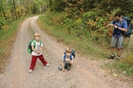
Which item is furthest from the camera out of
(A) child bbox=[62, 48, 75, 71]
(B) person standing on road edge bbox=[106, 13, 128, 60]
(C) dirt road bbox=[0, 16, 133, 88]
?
(B) person standing on road edge bbox=[106, 13, 128, 60]

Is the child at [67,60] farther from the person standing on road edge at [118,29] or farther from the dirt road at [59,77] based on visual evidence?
the person standing on road edge at [118,29]

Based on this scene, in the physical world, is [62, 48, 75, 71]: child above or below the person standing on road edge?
below

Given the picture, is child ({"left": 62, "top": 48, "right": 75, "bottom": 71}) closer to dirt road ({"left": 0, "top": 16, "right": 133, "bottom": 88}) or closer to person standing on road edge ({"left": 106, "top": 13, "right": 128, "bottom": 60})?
dirt road ({"left": 0, "top": 16, "right": 133, "bottom": 88})

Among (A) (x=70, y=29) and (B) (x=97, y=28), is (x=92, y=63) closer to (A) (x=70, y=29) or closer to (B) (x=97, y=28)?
(B) (x=97, y=28)

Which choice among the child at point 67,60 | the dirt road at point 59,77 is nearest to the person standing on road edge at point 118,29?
the dirt road at point 59,77

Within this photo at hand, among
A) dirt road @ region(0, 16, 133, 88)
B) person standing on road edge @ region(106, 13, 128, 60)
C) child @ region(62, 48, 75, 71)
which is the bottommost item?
dirt road @ region(0, 16, 133, 88)

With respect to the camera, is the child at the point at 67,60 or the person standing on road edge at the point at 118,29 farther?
the person standing on road edge at the point at 118,29

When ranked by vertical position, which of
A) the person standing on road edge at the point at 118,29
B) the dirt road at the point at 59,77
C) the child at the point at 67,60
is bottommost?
the dirt road at the point at 59,77

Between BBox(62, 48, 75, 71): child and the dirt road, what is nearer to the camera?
the dirt road

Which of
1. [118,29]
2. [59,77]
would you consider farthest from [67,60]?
[118,29]

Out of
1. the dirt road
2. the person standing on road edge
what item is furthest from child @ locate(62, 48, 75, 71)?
the person standing on road edge

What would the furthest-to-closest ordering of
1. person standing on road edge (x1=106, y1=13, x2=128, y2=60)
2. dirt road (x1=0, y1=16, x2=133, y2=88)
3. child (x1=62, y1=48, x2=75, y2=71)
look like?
1. person standing on road edge (x1=106, y1=13, x2=128, y2=60)
2. child (x1=62, y1=48, x2=75, y2=71)
3. dirt road (x1=0, y1=16, x2=133, y2=88)

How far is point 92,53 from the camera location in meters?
8.35

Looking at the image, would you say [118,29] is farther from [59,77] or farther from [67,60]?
[59,77]
